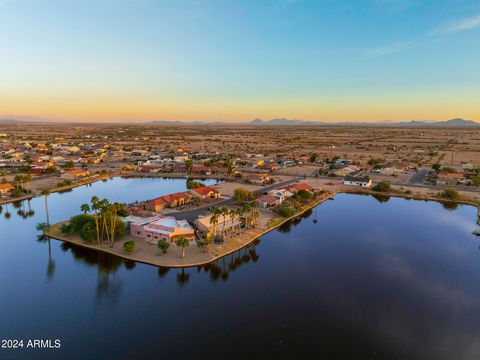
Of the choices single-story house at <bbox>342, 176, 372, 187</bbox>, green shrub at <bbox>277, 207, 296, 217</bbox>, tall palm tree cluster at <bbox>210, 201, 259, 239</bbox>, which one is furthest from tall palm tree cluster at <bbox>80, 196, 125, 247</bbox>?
single-story house at <bbox>342, 176, 372, 187</bbox>

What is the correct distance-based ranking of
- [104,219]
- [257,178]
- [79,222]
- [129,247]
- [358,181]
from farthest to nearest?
[257,178] < [358,181] < [79,222] < [104,219] < [129,247]

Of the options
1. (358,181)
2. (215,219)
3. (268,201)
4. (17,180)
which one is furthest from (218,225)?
(17,180)

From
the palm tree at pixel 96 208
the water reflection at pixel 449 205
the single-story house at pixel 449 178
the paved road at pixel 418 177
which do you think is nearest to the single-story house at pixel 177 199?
the palm tree at pixel 96 208

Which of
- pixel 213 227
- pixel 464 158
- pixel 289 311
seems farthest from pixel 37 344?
pixel 464 158

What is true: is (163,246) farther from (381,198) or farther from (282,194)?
(381,198)

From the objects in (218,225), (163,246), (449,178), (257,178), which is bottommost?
(163,246)

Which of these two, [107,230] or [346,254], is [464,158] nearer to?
[346,254]
